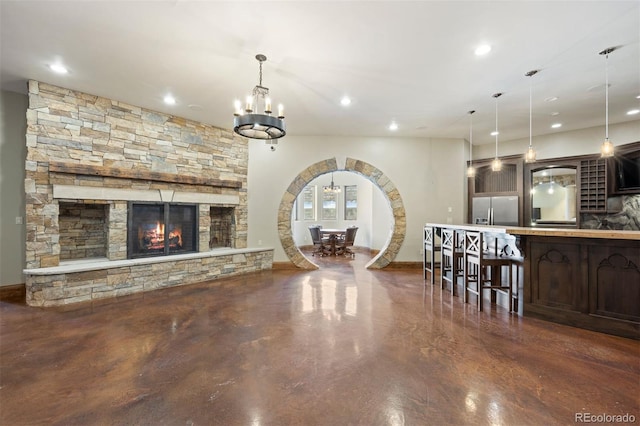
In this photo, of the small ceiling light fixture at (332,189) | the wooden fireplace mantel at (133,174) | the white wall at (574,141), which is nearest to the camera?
the wooden fireplace mantel at (133,174)

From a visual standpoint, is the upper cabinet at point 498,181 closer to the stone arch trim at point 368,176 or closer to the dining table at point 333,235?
the stone arch trim at point 368,176

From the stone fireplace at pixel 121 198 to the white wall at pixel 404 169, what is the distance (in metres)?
0.77

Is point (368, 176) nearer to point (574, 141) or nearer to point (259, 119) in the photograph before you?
point (259, 119)

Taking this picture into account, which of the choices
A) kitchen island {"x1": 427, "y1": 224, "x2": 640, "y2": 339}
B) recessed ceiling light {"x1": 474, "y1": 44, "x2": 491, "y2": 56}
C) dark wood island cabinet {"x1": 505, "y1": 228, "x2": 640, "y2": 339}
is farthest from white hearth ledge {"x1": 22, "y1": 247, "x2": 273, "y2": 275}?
recessed ceiling light {"x1": 474, "y1": 44, "x2": 491, "y2": 56}

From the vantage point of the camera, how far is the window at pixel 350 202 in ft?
34.2

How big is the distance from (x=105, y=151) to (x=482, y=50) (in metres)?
5.36

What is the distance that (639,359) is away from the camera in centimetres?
235

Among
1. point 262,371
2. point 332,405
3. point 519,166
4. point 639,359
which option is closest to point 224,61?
point 262,371

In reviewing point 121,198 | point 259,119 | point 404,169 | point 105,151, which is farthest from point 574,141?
point 105,151

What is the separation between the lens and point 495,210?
20.9ft

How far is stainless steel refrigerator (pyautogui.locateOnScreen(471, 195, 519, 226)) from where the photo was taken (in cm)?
624

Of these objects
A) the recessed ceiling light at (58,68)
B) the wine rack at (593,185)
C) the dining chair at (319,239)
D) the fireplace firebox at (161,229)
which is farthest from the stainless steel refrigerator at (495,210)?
the recessed ceiling light at (58,68)

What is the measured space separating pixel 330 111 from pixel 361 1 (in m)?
2.50

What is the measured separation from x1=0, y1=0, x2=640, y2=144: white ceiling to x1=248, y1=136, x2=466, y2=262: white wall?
161 centimetres
